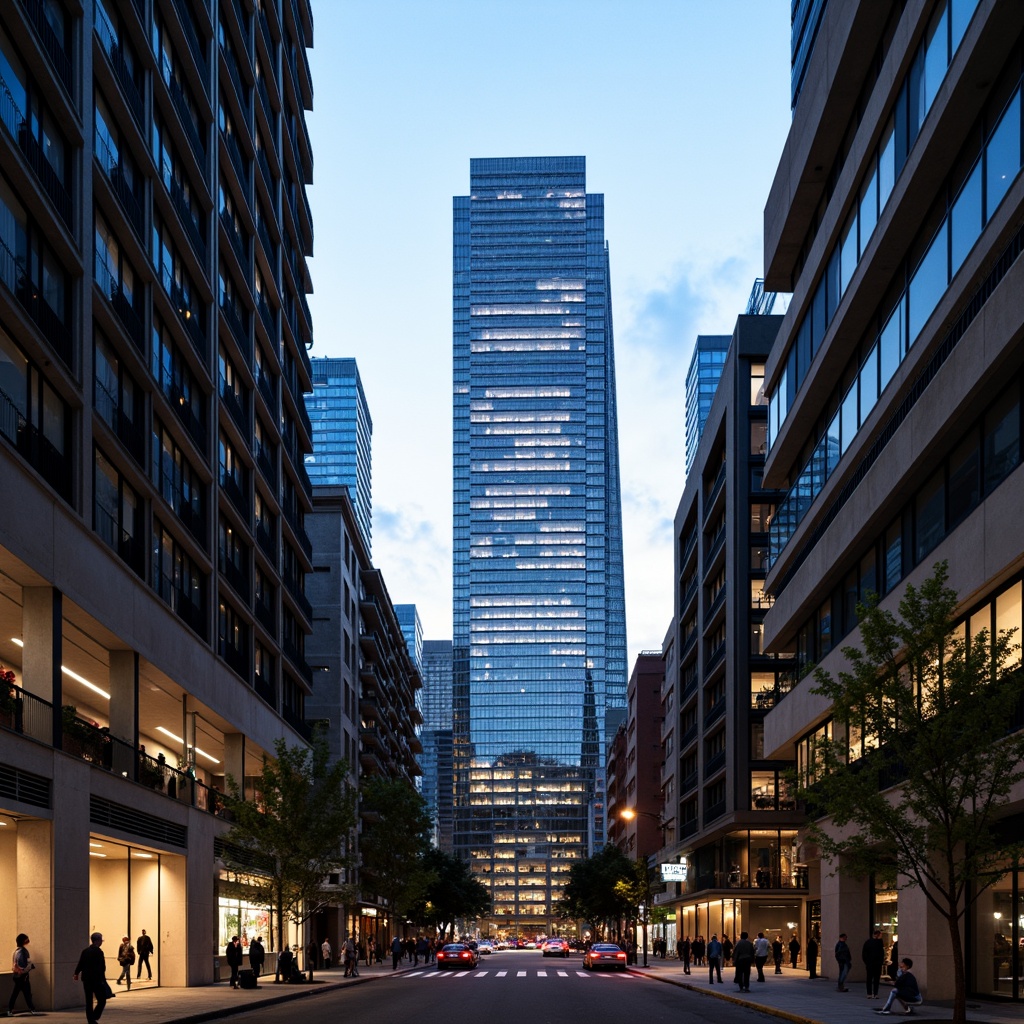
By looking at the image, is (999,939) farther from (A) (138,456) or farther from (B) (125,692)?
(A) (138,456)

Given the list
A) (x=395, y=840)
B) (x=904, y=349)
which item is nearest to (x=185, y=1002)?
(x=904, y=349)

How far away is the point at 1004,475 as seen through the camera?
26.3 metres

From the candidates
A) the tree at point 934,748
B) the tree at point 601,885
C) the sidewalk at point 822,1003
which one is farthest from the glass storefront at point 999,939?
the tree at point 601,885

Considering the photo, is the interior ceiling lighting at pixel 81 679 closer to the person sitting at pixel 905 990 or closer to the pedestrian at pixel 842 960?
the pedestrian at pixel 842 960

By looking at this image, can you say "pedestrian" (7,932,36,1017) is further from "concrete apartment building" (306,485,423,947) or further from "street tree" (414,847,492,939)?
"street tree" (414,847,492,939)

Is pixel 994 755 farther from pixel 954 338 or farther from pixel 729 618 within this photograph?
pixel 729 618

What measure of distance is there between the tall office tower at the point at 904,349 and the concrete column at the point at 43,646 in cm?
1654

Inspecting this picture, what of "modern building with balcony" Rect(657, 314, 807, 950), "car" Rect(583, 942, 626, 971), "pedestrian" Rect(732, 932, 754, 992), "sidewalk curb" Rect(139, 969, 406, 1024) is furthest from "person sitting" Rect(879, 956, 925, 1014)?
"car" Rect(583, 942, 626, 971)

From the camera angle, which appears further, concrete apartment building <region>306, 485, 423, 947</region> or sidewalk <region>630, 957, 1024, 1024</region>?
concrete apartment building <region>306, 485, 423, 947</region>

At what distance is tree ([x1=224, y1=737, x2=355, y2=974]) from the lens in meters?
46.2

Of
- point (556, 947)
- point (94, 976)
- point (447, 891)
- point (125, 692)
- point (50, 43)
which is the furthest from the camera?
point (447, 891)

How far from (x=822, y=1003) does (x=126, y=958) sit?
1844 cm

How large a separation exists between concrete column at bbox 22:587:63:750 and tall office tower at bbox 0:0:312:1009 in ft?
0.16

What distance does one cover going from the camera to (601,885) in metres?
124
